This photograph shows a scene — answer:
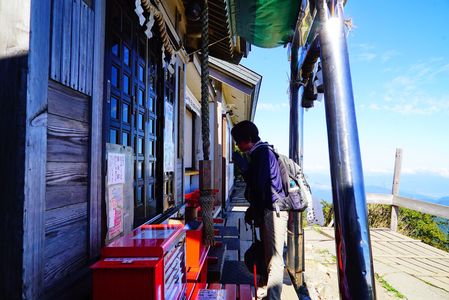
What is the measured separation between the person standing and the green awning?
168cm

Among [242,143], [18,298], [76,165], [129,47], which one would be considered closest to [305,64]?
[242,143]

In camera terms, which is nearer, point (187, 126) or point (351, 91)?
point (351, 91)

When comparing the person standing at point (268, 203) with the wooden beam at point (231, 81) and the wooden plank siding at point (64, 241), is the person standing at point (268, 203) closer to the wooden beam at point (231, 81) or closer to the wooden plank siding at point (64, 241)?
the wooden plank siding at point (64, 241)

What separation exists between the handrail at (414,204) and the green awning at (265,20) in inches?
183

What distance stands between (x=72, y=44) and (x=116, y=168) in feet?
2.95

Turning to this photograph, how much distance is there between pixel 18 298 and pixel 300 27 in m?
3.59

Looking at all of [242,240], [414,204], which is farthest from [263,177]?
[414,204]

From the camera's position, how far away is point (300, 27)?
344 cm

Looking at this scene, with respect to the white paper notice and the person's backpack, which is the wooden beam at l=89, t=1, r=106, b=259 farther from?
the person's backpack


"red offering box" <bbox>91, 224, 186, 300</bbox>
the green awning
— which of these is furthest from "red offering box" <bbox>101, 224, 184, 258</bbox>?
the green awning

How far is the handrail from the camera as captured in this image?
589 centimetres

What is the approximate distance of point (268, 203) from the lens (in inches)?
116

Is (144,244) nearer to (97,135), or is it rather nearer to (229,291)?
(97,135)

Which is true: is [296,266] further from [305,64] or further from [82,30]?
[82,30]
